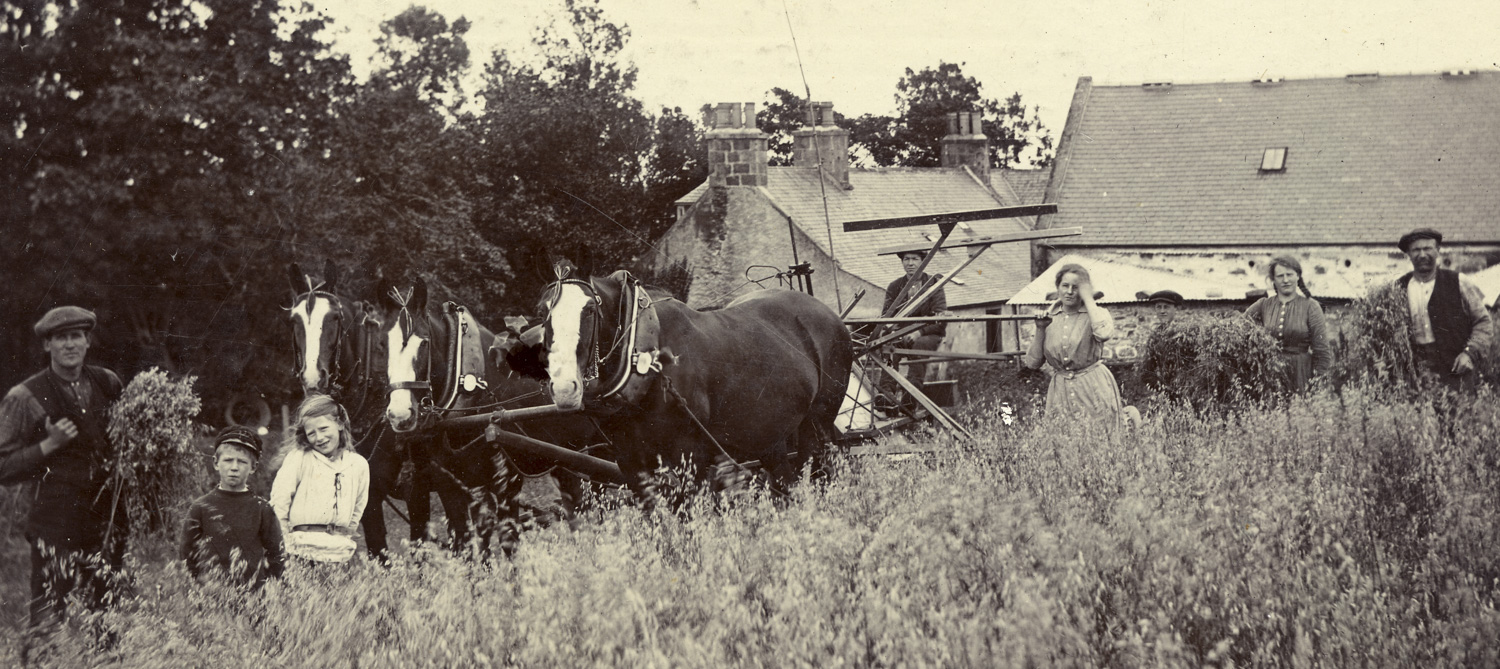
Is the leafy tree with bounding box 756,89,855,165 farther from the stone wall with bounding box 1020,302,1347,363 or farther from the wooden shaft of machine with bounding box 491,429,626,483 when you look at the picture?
the wooden shaft of machine with bounding box 491,429,626,483

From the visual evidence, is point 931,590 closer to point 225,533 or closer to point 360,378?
point 225,533

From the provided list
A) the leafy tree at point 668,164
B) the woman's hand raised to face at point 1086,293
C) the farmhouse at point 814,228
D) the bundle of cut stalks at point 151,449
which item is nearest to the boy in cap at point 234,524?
the bundle of cut stalks at point 151,449

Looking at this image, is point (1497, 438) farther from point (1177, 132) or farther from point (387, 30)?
point (1177, 132)

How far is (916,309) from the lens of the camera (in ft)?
26.5

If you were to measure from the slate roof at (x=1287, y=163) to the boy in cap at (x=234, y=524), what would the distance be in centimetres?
1110

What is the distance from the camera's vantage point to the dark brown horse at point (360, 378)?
492 centimetres

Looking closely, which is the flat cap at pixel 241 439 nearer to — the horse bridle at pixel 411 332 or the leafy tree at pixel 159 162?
the horse bridle at pixel 411 332

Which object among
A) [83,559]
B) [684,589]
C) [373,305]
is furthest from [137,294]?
[684,589]

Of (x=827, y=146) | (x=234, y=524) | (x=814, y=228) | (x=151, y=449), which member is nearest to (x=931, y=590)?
(x=234, y=524)

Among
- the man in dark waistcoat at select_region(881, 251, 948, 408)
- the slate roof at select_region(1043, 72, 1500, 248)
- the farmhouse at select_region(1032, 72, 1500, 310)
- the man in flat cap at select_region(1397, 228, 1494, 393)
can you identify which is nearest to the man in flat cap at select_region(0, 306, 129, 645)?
the man in dark waistcoat at select_region(881, 251, 948, 408)

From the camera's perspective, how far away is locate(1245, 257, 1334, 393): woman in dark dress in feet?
24.0

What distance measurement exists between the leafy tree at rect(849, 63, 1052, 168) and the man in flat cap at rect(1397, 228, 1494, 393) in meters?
11.7

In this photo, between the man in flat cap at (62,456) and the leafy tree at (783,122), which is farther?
the leafy tree at (783,122)

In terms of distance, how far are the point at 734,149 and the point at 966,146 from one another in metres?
14.3
